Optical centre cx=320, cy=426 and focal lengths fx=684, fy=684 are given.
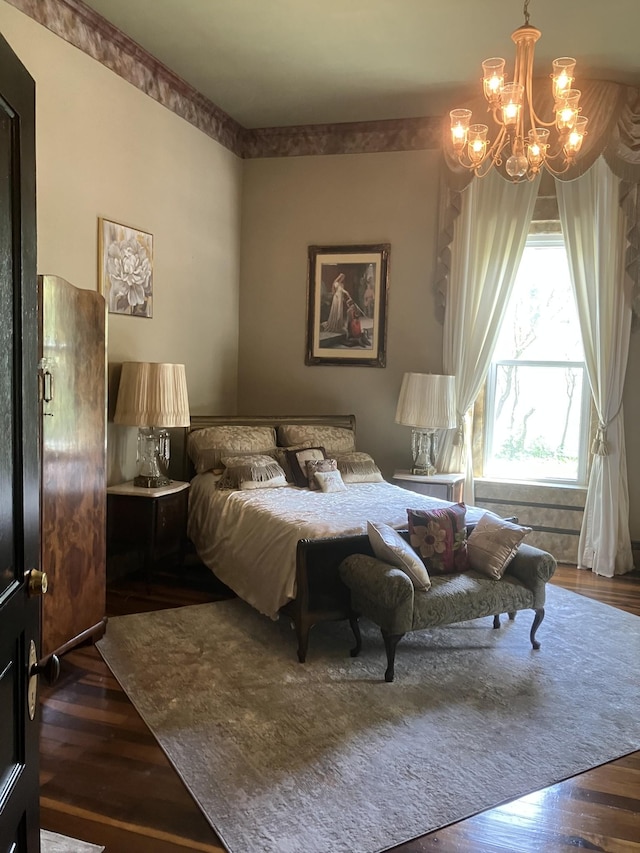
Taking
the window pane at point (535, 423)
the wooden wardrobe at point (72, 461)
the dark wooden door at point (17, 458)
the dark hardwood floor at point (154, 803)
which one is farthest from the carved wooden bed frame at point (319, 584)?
the window pane at point (535, 423)

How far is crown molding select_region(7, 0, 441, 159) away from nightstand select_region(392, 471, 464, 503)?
2648mm

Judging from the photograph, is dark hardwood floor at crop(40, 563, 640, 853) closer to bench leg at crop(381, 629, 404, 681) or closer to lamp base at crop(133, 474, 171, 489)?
bench leg at crop(381, 629, 404, 681)

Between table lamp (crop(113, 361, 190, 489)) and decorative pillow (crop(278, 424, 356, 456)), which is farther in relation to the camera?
decorative pillow (crop(278, 424, 356, 456))

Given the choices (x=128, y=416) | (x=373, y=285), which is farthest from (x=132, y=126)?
(x=373, y=285)

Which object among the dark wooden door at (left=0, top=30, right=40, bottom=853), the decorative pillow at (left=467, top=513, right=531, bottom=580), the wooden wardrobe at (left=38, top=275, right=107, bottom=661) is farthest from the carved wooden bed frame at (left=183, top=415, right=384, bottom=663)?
the dark wooden door at (left=0, top=30, right=40, bottom=853)

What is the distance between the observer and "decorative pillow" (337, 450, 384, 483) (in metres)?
5.05

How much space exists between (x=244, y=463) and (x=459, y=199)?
269 centimetres

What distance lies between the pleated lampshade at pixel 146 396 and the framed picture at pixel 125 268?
426mm

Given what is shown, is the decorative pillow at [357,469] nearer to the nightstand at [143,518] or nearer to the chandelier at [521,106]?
the nightstand at [143,518]

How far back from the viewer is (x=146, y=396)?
170 inches

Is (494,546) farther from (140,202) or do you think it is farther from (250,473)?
(140,202)

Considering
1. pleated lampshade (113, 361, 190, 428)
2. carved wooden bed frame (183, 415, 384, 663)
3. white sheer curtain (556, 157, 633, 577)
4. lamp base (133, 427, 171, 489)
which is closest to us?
carved wooden bed frame (183, 415, 384, 663)

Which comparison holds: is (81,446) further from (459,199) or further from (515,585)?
(459,199)

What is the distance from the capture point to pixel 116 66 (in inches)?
166
